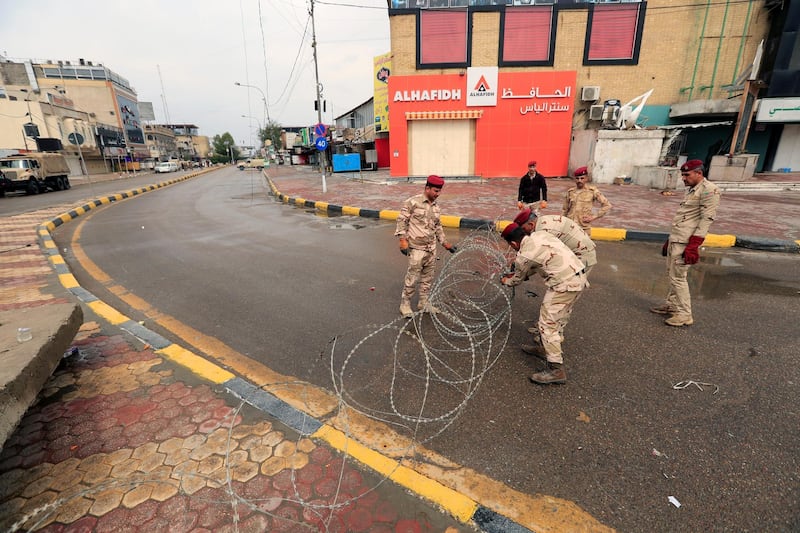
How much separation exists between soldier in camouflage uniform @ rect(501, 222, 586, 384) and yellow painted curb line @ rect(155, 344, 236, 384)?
9.26 ft

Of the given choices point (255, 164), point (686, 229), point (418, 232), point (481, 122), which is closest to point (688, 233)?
point (686, 229)

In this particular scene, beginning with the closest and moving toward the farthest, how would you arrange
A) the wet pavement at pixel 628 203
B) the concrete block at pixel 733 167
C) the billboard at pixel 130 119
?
the wet pavement at pixel 628 203 < the concrete block at pixel 733 167 < the billboard at pixel 130 119

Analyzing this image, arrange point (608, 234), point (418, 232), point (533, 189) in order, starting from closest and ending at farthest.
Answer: point (418, 232), point (533, 189), point (608, 234)

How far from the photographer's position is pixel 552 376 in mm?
3363

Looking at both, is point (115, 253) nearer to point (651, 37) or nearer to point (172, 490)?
point (172, 490)

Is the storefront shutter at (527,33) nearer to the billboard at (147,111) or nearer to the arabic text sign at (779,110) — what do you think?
the arabic text sign at (779,110)

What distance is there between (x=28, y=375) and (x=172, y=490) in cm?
129

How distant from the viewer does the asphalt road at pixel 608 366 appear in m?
2.34

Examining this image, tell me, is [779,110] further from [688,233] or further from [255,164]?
[255,164]

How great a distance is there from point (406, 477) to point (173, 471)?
4.94 ft

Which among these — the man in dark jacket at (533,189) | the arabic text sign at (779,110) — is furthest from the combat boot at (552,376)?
the arabic text sign at (779,110)

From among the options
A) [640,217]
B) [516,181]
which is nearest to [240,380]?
[640,217]

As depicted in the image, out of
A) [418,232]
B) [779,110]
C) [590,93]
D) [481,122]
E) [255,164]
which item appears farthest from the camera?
[255,164]

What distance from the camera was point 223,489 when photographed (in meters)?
2.29
